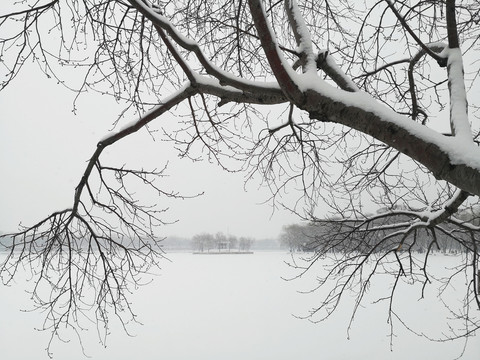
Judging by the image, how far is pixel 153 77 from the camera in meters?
3.78

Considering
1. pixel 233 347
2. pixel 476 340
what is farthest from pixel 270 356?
pixel 476 340

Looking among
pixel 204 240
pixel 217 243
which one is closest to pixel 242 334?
pixel 217 243

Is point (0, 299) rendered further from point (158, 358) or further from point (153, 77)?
point (153, 77)

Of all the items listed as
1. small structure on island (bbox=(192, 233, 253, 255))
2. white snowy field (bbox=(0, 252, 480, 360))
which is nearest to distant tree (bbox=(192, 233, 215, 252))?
small structure on island (bbox=(192, 233, 253, 255))

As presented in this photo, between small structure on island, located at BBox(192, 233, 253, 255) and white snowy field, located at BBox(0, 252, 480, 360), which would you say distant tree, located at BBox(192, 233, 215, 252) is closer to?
small structure on island, located at BBox(192, 233, 253, 255)

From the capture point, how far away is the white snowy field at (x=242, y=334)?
25.1 ft

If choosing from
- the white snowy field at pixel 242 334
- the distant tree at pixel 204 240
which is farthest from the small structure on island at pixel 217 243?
the white snowy field at pixel 242 334

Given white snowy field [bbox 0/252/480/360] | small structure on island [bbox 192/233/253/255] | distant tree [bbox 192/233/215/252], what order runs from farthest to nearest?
distant tree [bbox 192/233/215/252] → small structure on island [bbox 192/233/253/255] → white snowy field [bbox 0/252/480/360]

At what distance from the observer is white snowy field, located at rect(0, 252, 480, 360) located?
25.1 feet

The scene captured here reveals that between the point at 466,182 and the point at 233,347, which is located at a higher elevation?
the point at 466,182

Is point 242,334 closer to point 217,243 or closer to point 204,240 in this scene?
point 217,243

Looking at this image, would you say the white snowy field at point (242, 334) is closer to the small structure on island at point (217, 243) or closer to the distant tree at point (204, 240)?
the small structure on island at point (217, 243)

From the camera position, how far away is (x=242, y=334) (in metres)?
9.09

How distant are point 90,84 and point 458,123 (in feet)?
10.2
